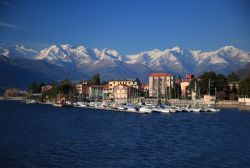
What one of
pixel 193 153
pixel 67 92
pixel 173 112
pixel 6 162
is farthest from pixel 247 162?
pixel 67 92

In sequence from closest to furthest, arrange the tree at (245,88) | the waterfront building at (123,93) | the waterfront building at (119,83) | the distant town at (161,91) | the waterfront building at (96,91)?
the tree at (245,88) → the distant town at (161,91) → the waterfront building at (123,93) → the waterfront building at (96,91) → the waterfront building at (119,83)

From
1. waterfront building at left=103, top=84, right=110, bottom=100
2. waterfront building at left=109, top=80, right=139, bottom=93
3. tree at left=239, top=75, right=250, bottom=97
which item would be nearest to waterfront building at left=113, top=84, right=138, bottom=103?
waterfront building at left=103, top=84, right=110, bottom=100

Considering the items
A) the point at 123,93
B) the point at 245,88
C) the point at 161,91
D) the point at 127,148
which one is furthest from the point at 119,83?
the point at 127,148

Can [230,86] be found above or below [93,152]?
above

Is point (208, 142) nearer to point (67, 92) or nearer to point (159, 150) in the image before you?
point (159, 150)

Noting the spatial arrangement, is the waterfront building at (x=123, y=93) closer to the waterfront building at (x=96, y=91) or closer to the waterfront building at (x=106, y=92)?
the waterfront building at (x=106, y=92)

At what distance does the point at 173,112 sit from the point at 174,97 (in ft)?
79.9

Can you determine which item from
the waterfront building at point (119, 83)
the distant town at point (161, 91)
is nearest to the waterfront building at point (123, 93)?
the distant town at point (161, 91)

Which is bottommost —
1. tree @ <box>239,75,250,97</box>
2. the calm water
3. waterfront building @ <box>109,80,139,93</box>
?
the calm water

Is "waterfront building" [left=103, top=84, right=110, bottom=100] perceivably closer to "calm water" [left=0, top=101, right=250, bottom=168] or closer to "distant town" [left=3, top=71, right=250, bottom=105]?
"distant town" [left=3, top=71, right=250, bottom=105]

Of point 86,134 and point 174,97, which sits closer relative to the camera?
point 86,134

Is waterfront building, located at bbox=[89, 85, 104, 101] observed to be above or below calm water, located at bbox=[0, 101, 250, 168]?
above

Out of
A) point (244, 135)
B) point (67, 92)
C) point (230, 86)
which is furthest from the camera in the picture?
point (67, 92)

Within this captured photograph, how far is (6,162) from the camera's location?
1658 centimetres
